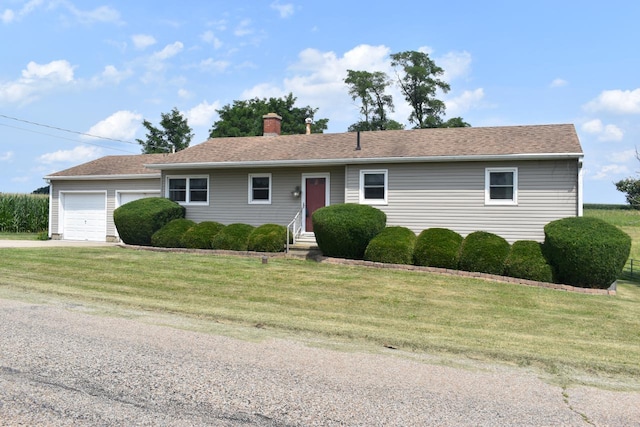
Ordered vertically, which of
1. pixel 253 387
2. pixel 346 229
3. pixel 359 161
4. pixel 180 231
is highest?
pixel 359 161

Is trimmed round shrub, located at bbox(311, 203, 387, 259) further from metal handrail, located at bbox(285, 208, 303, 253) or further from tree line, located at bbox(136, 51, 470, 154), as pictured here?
tree line, located at bbox(136, 51, 470, 154)

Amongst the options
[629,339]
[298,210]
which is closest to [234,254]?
[298,210]

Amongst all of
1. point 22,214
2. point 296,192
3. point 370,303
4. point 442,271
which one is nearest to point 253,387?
point 370,303

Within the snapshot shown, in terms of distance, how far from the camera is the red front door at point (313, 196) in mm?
17906

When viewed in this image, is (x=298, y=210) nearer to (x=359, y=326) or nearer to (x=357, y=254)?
(x=357, y=254)

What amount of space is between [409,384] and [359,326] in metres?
2.91

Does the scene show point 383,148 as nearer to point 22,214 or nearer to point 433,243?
point 433,243

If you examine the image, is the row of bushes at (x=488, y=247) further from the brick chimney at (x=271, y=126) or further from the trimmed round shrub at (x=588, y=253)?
the brick chimney at (x=271, y=126)

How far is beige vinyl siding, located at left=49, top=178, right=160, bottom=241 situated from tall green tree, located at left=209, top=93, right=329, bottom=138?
19.5 m

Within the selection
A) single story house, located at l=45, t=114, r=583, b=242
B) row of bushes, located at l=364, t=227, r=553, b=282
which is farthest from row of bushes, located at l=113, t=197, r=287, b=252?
row of bushes, located at l=364, t=227, r=553, b=282

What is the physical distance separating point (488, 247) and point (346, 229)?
3.84m

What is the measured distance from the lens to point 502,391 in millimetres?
5094

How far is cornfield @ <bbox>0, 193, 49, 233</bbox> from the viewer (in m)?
29.1

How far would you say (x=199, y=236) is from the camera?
17.3 meters
